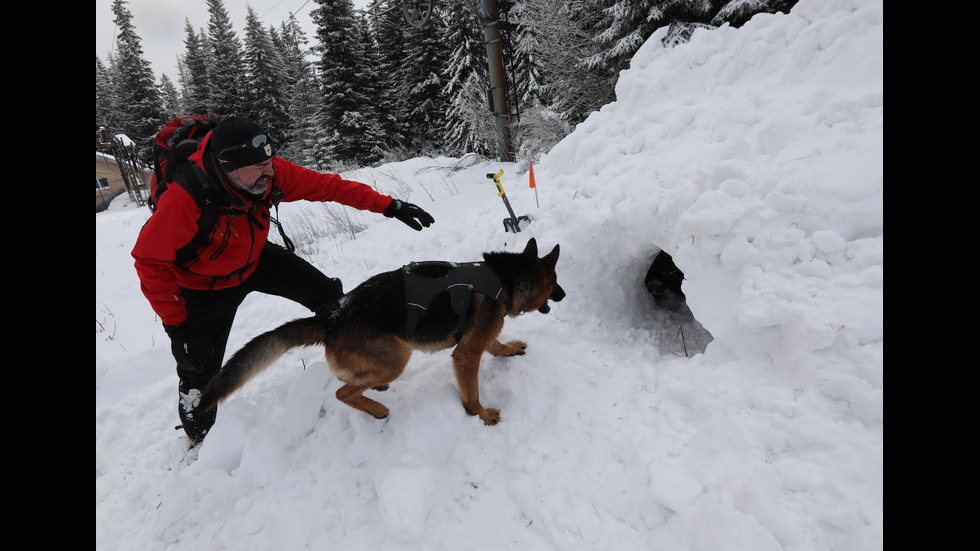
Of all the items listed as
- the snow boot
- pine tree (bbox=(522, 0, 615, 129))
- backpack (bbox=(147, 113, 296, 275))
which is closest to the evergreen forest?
pine tree (bbox=(522, 0, 615, 129))

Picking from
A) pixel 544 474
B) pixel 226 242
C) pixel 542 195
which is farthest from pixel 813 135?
pixel 226 242

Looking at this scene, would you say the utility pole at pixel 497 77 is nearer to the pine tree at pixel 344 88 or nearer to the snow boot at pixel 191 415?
the snow boot at pixel 191 415

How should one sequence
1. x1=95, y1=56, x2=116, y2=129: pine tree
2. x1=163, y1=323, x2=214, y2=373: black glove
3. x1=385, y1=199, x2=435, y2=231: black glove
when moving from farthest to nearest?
x1=95, y1=56, x2=116, y2=129: pine tree < x1=385, y1=199, x2=435, y2=231: black glove < x1=163, y1=323, x2=214, y2=373: black glove

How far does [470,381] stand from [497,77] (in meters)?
8.60

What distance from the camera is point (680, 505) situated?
6.86ft

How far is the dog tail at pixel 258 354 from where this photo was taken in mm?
2564

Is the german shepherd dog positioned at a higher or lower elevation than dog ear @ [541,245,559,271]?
lower

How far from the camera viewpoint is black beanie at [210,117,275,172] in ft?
8.94

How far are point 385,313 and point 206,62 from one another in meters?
40.0

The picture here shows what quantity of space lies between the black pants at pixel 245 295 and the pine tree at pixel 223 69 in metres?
31.4

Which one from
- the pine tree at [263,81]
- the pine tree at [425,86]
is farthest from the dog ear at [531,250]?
the pine tree at [263,81]

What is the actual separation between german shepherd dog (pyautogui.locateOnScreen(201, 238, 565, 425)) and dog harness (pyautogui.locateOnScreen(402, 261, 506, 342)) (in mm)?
24

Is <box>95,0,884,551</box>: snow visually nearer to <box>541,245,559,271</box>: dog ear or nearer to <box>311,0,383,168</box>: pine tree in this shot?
<box>541,245,559,271</box>: dog ear
